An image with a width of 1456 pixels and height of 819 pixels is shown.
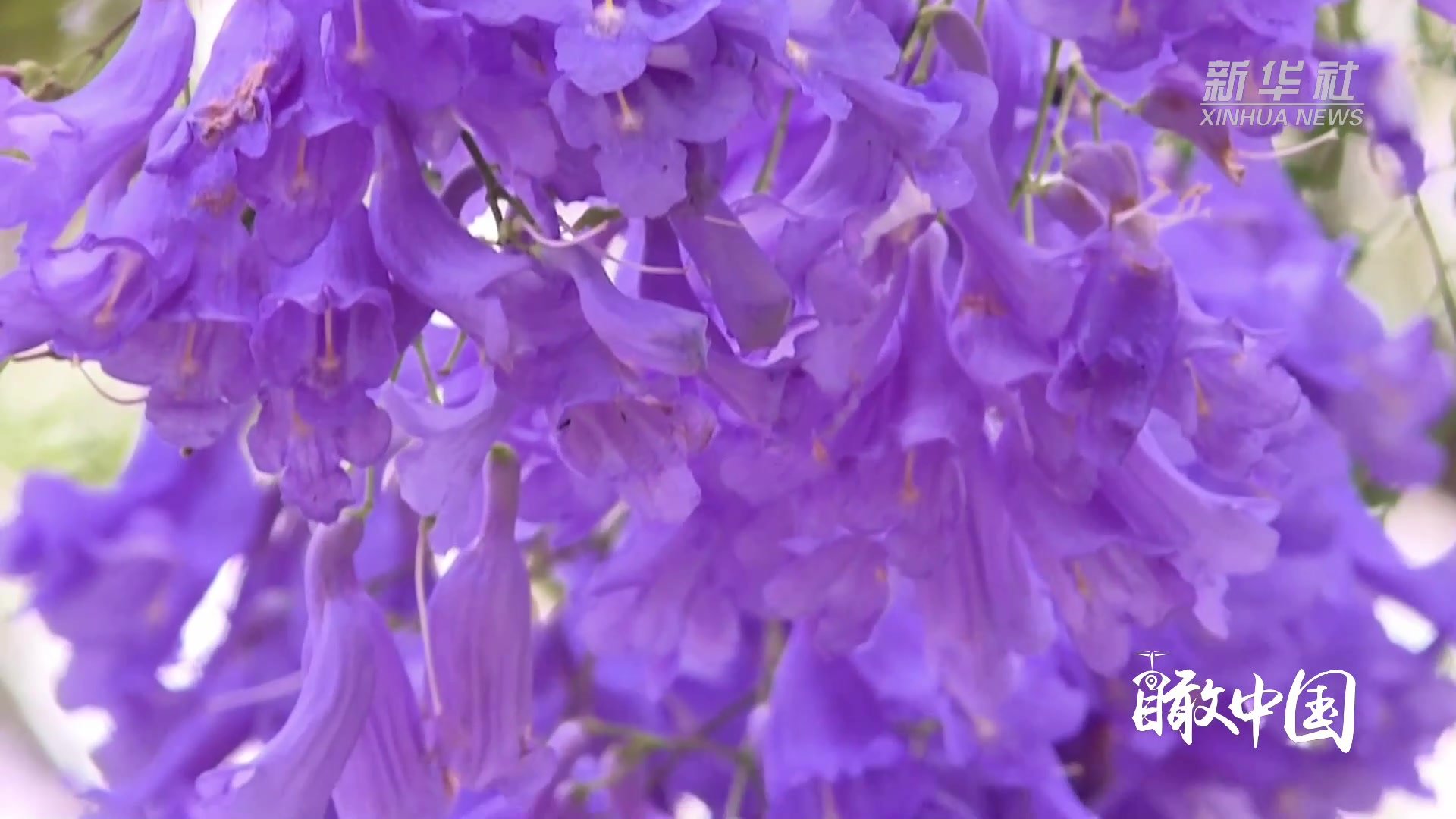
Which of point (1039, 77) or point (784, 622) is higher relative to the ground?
point (1039, 77)

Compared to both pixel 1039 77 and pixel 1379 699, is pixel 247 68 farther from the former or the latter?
pixel 1379 699

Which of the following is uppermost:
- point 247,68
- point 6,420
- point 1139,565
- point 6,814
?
point 247,68

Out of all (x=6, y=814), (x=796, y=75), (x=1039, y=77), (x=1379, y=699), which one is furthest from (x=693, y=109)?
(x=6, y=814)

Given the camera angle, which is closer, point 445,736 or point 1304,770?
point 445,736

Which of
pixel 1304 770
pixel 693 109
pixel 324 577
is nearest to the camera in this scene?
pixel 693 109

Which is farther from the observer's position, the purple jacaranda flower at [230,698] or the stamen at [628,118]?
the purple jacaranda flower at [230,698]

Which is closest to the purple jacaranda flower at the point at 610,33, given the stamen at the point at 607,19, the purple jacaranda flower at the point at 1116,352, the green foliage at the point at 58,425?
the stamen at the point at 607,19

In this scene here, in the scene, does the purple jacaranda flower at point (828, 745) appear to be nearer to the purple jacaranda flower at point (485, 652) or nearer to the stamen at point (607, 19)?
the purple jacaranda flower at point (485, 652)
